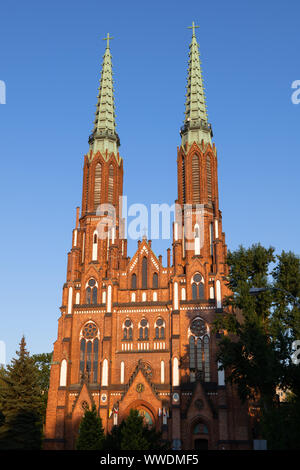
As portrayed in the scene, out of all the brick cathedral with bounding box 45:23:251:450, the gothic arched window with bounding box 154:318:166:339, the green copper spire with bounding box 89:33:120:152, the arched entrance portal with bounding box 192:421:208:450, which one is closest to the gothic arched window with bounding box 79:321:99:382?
the brick cathedral with bounding box 45:23:251:450

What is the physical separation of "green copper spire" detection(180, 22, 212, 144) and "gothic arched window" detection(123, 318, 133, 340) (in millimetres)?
22320

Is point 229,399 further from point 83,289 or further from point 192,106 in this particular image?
point 192,106

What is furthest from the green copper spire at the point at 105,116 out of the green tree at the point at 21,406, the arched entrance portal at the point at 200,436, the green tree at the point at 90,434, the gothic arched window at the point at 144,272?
the green tree at the point at 90,434

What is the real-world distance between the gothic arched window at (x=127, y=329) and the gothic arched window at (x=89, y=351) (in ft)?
9.03

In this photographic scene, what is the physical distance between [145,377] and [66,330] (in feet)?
31.6

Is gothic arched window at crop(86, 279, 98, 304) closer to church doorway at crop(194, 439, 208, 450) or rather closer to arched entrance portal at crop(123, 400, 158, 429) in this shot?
arched entrance portal at crop(123, 400, 158, 429)

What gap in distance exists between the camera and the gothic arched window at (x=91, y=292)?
5522 centimetres

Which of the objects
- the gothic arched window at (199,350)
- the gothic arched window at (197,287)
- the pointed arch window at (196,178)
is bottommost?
the gothic arched window at (199,350)

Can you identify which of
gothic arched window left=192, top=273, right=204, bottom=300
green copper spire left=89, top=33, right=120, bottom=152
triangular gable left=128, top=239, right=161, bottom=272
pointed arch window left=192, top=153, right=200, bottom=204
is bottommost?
gothic arched window left=192, top=273, right=204, bottom=300

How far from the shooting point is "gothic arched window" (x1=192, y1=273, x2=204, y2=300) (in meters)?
53.1

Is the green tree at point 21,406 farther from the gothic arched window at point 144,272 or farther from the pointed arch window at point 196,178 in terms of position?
the pointed arch window at point 196,178

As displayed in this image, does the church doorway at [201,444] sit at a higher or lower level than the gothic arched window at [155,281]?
lower

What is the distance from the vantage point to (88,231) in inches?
2341
